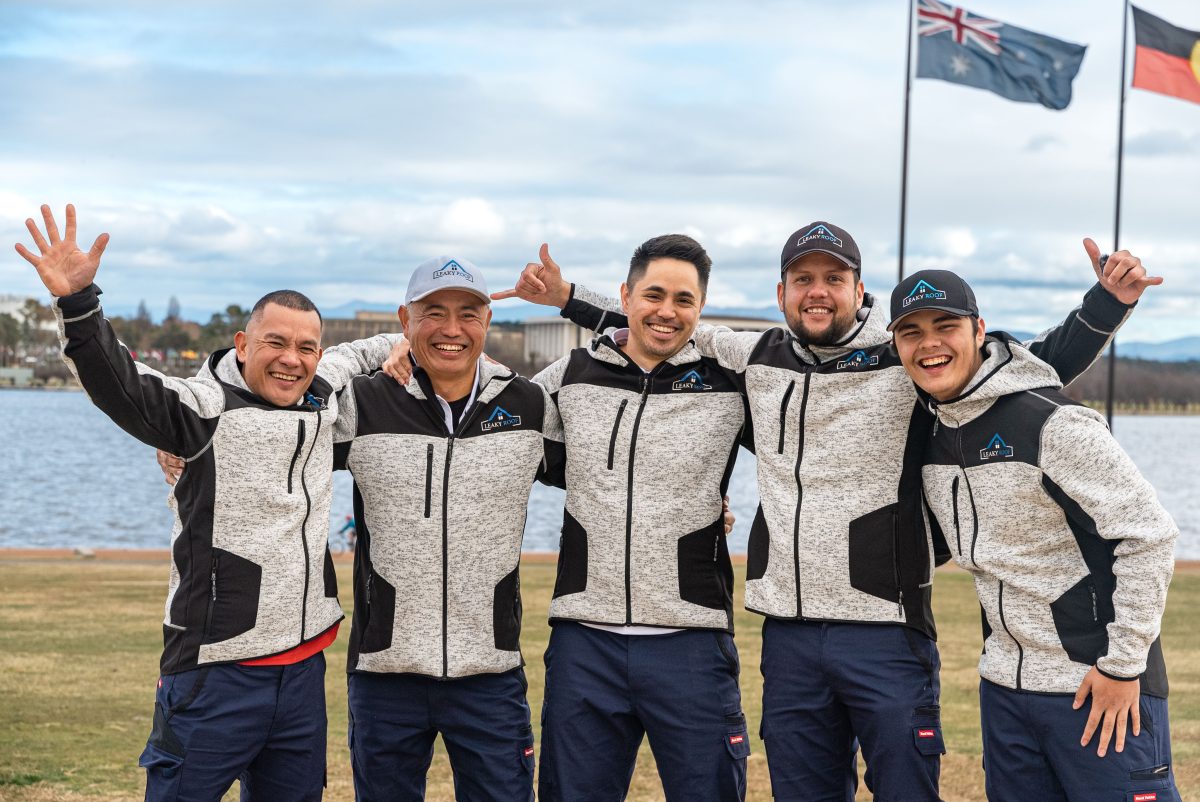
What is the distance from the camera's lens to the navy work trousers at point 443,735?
464 centimetres

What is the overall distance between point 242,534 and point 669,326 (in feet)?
5.90

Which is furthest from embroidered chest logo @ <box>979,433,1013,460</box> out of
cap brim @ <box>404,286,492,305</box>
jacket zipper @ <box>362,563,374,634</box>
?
jacket zipper @ <box>362,563,374,634</box>

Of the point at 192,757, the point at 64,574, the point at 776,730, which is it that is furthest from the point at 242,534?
the point at 64,574

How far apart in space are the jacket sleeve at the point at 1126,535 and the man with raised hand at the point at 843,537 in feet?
2.22

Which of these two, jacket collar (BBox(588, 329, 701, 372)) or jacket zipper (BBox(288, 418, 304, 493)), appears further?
jacket collar (BBox(588, 329, 701, 372))

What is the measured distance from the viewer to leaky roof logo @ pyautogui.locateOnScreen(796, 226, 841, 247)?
185 inches

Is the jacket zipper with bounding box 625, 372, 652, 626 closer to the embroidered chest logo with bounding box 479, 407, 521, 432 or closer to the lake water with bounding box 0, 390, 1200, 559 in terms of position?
the embroidered chest logo with bounding box 479, 407, 521, 432

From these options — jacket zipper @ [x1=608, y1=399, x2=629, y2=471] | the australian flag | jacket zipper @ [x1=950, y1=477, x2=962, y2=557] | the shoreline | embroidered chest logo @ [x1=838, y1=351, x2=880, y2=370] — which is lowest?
the shoreline

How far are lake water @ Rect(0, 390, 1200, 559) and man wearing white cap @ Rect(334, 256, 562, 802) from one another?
17.3 metres

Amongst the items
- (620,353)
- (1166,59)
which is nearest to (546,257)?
(620,353)

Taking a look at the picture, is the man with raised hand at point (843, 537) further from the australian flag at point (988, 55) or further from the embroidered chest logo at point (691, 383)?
the australian flag at point (988, 55)

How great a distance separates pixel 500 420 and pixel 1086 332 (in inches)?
91.7

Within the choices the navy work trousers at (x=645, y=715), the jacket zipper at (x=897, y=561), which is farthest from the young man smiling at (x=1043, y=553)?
the navy work trousers at (x=645, y=715)

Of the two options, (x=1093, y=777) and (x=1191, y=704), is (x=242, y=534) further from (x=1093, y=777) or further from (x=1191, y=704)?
(x=1191, y=704)
